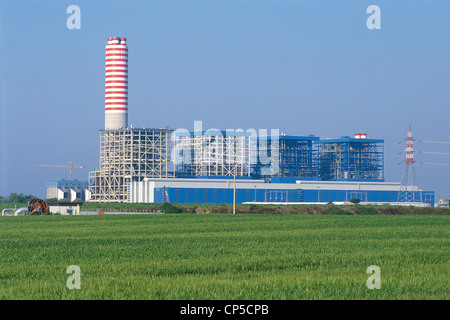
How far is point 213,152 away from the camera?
101500mm

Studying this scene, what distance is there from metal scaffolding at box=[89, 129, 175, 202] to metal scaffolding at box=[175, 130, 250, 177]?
2498 millimetres

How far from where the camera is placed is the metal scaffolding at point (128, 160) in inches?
3994

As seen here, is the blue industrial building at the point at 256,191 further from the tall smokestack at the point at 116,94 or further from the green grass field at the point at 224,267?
the green grass field at the point at 224,267

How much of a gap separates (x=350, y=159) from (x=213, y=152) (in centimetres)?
2075

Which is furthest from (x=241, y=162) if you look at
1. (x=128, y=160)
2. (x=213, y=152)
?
(x=128, y=160)

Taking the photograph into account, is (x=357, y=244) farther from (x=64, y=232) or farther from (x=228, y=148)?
(x=228, y=148)

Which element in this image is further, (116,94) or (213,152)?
(116,94)

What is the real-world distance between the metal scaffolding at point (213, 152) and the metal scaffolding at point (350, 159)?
1293 cm

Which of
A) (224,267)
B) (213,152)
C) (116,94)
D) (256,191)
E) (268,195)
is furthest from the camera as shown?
(116,94)

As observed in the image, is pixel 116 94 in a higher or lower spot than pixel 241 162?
higher

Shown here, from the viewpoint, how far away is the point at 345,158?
107 metres

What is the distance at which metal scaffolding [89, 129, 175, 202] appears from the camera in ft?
333

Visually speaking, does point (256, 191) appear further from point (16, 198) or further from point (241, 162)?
point (16, 198)
